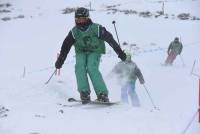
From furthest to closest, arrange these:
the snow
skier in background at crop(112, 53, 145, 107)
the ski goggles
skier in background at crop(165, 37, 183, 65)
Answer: skier in background at crop(165, 37, 183, 65)
skier in background at crop(112, 53, 145, 107)
the ski goggles
the snow

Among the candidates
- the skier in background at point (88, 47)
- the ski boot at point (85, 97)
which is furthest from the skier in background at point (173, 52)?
the ski boot at point (85, 97)

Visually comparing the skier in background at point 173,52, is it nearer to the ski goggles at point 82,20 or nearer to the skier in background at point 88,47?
the skier in background at point 88,47

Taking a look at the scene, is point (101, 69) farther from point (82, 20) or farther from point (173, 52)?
point (82, 20)

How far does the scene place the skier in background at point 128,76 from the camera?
44.9ft

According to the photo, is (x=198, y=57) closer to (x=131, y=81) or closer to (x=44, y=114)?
(x=131, y=81)

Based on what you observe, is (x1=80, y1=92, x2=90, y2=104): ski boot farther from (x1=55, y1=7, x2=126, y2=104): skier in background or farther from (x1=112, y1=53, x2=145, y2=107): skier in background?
(x1=112, y1=53, x2=145, y2=107): skier in background

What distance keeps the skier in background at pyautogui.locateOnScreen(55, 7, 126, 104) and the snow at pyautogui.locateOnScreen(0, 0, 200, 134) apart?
1.83 feet

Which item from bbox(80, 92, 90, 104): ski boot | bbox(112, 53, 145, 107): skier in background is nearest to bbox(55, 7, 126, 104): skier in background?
bbox(80, 92, 90, 104): ski boot

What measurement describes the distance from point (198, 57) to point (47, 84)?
1493 centimetres

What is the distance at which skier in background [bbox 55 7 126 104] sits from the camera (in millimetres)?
9945

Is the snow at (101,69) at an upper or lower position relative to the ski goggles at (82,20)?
lower

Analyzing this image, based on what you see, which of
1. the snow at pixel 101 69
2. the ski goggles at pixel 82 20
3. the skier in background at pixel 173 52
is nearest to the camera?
the snow at pixel 101 69

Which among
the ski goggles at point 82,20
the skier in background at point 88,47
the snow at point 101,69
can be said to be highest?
the ski goggles at point 82,20

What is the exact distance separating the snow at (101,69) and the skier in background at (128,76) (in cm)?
40
